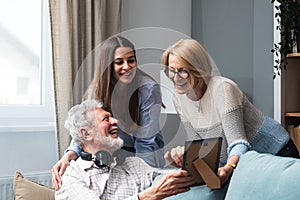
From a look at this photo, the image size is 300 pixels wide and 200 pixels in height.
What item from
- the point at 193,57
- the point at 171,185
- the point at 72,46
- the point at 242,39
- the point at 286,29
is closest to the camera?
the point at 171,185

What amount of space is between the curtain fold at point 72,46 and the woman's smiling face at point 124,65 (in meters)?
0.99

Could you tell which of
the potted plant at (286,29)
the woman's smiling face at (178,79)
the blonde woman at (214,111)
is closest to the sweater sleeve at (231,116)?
the blonde woman at (214,111)

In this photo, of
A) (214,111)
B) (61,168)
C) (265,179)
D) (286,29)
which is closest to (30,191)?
(61,168)

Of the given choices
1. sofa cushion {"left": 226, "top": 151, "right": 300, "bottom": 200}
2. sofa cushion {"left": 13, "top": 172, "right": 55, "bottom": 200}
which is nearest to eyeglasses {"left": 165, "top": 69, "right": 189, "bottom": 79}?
sofa cushion {"left": 226, "top": 151, "right": 300, "bottom": 200}

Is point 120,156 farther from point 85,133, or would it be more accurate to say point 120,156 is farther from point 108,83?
point 108,83

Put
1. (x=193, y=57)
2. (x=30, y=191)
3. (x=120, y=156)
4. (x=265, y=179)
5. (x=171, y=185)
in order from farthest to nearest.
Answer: (x=30, y=191)
(x=120, y=156)
(x=193, y=57)
(x=171, y=185)
(x=265, y=179)

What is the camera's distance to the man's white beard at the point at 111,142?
1894 mm

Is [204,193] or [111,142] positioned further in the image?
[111,142]

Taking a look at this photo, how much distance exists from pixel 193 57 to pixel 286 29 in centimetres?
128

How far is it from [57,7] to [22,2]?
240 mm

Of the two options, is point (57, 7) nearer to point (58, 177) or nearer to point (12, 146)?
point (12, 146)

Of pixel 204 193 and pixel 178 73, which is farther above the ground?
pixel 178 73

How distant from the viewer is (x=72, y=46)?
3.08 meters

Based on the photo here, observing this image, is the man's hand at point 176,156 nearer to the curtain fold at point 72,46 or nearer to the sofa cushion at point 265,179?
the sofa cushion at point 265,179
